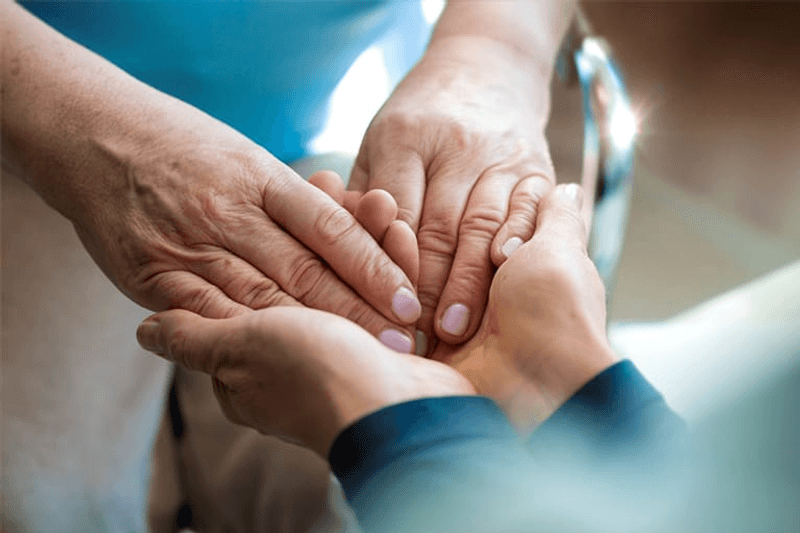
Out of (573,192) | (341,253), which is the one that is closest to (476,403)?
(341,253)

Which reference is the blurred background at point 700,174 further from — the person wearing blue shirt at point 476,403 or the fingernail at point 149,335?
the fingernail at point 149,335

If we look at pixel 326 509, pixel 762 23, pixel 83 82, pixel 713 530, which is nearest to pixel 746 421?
pixel 713 530

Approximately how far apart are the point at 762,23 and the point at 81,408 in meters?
0.93

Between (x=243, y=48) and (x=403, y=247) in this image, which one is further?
(x=243, y=48)

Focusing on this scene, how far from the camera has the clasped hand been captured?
39 cm

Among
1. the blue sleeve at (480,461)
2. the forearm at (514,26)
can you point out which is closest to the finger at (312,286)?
the blue sleeve at (480,461)

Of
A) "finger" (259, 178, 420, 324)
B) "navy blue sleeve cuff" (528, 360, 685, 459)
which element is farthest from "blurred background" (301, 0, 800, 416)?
"finger" (259, 178, 420, 324)

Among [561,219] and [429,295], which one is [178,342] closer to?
Result: [429,295]

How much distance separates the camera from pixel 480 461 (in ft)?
1.15

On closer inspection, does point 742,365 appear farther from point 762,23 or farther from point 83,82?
point 762,23

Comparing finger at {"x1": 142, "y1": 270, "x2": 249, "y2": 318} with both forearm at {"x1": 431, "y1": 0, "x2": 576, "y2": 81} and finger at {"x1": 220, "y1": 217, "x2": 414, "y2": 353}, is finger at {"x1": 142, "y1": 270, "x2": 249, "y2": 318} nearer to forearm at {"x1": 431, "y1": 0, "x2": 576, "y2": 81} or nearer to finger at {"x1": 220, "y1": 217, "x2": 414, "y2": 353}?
Result: finger at {"x1": 220, "y1": 217, "x2": 414, "y2": 353}

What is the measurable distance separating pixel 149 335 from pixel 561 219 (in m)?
0.29

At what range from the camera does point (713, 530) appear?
0.99 ft

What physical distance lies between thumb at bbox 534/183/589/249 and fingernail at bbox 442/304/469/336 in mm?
70
